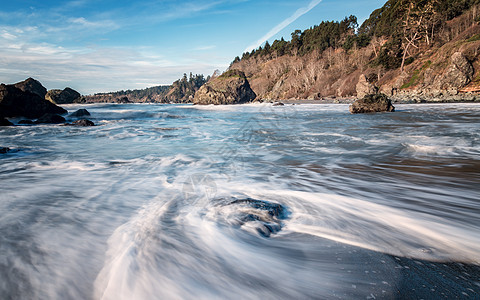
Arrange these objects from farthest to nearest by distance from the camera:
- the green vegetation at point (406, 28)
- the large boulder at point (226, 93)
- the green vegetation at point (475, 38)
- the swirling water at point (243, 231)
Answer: the large boulder at point (226, 93), the green vegetation at point (406, 28), the green vegetation at point (475, 38), the swirling water at point (243, 231)

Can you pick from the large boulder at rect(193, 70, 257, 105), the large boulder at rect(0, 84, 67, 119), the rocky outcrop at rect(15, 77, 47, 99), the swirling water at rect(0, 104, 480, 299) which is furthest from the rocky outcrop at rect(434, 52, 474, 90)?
the rocky outcrop at rect(15, 77, 47, 99)

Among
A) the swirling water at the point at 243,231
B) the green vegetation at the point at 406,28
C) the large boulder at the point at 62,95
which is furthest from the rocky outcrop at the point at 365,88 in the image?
the large boulder at the point at 62,95

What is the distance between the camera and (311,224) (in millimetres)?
2338

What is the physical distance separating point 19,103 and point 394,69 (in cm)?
5827

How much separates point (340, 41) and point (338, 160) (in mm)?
86399

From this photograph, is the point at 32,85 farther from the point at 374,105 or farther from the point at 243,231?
the point at 243,231

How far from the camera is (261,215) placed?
238 centimetres

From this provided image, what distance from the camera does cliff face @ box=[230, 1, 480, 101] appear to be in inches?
1183

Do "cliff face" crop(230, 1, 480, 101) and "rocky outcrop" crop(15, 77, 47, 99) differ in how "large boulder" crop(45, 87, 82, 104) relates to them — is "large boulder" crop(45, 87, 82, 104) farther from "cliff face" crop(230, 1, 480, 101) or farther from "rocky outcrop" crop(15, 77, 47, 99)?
"cliff face" crop(230, 1, 480, 101)

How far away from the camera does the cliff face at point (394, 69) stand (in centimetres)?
3005

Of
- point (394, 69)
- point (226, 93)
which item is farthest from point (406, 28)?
point (226, 93)

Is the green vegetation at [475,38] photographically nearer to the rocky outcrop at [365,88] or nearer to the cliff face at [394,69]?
the cliff face at [394,69]

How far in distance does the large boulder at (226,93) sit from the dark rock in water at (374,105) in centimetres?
5028

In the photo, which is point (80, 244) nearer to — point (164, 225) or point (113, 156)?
point (164, 225)
